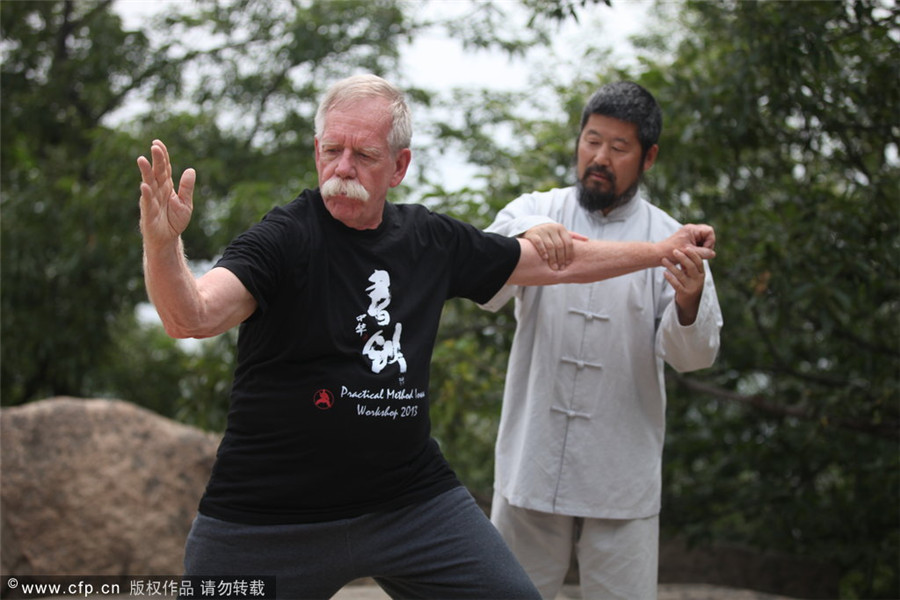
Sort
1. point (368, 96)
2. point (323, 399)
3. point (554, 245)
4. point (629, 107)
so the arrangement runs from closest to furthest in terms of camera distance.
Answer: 1. point (323, 399)
2. point (368, 96)
3. point (554, 245)
4. point (629, 107)

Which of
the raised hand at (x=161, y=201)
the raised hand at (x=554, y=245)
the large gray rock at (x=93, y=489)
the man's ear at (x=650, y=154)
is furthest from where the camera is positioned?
the large gray rock at (x=93, y=489)

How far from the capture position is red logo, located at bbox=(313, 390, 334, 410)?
238cm

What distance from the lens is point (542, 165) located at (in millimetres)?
5039

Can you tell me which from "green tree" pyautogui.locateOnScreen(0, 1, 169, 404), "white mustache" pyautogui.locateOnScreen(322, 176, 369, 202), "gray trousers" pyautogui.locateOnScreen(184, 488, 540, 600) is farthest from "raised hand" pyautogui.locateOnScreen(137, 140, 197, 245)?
"green tree" pyautogui.locateOnScreen(0, 1, 169, 404)

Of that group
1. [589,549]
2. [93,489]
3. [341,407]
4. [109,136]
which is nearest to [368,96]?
[341,407]

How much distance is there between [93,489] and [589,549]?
3295 mm

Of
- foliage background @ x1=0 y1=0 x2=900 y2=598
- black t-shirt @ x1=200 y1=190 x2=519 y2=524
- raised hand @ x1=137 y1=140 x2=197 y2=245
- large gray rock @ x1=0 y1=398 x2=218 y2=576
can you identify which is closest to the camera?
raised hand @ x1=137 y1=140 x2=197 y2=245

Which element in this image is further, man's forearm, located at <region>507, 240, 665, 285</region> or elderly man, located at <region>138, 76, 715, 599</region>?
man's forearm, located at <region>507, 240, 665, 285</region>

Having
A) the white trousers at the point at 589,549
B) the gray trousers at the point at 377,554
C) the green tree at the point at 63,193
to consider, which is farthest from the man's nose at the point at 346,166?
the green tree at the point at 63,193

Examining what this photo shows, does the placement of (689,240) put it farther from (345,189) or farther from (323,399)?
(323,399)

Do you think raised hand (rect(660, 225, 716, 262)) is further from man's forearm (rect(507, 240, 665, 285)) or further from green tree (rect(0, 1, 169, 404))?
green tree (rect(0, 1, 169, 404))

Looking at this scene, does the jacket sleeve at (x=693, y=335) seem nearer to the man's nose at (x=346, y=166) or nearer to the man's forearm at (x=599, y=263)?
the man's forearm at (x=599, y=263)

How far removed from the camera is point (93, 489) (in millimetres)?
5336

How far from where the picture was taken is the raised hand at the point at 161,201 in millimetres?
2008
